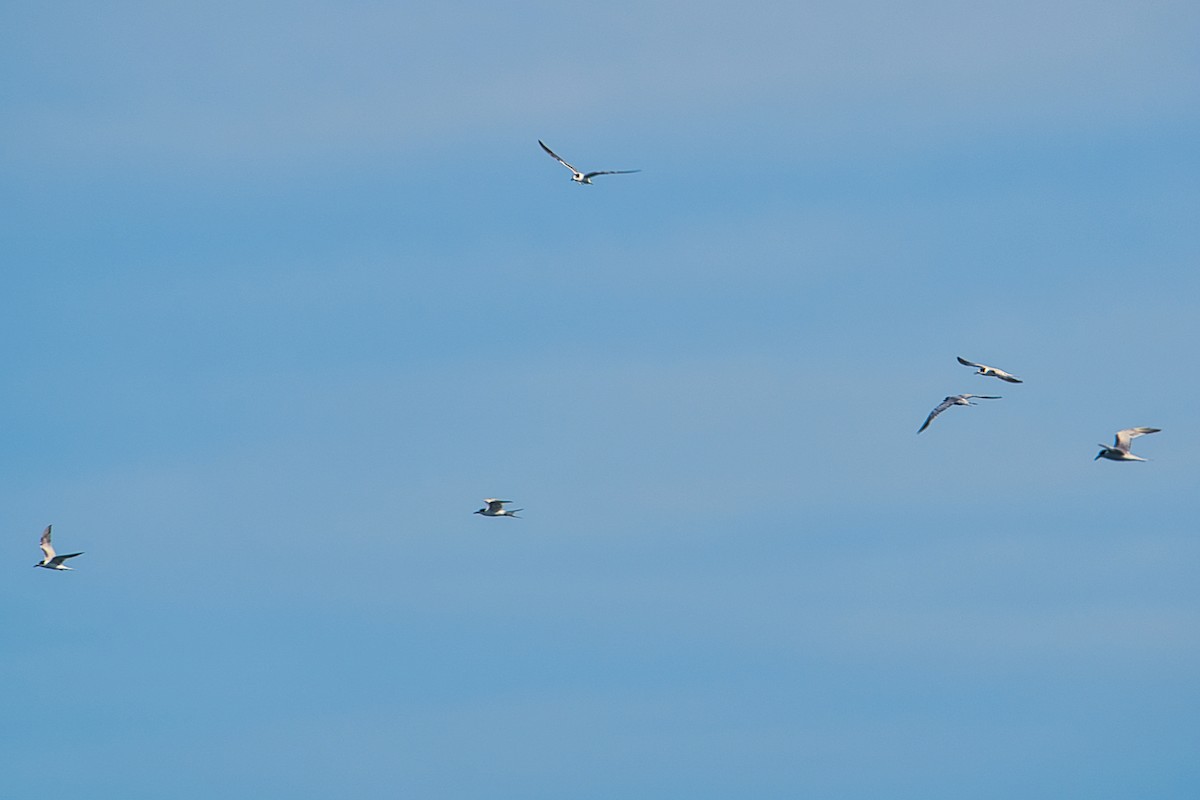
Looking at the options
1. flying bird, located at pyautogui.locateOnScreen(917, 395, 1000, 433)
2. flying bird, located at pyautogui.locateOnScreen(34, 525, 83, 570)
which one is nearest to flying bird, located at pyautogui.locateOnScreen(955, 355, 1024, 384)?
flying bird, located at pyautogui.locateOnScreen(917, 395, 1000, 433)

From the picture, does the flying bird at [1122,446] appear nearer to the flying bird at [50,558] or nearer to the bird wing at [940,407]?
the bird wing at [940,407]

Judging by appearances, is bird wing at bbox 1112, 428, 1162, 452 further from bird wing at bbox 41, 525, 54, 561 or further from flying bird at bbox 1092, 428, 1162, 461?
bird wing at bbox 41, 525, 54, 561

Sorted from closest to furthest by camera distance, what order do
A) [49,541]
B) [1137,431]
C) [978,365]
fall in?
[1137,431], [978,365], [49,541]

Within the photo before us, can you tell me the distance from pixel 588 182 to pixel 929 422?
26.9 meters

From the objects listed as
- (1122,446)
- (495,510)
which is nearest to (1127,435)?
(1122,446)

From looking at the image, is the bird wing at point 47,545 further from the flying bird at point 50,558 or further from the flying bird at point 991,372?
Answer: the flying bird at point 991,372

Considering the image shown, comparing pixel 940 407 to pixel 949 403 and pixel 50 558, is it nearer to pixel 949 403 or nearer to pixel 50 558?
pixel 949 403

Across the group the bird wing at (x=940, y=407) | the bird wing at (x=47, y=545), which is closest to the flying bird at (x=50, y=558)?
the bird wing at (x=47, y=545)

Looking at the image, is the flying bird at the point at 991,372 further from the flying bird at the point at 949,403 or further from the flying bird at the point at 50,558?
the flying bird at the point at 50,558

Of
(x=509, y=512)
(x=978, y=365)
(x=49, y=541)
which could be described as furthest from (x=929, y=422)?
(x=49, y=541)

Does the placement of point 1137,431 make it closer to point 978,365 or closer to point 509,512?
point 978,365

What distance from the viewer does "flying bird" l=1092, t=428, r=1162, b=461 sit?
325ft

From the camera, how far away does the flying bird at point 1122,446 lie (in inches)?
3895

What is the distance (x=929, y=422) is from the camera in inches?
3981
